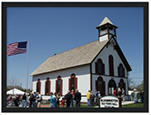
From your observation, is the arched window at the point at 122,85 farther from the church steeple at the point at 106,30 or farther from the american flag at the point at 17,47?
the american flag at the point at 17,47

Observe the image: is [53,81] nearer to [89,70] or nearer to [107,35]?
[89,70]

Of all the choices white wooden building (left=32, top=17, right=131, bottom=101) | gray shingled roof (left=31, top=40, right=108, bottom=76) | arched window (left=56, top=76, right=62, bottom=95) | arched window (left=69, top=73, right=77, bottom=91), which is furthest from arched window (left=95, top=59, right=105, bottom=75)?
arched window (left=56, top=76, right=62, bottom=95)

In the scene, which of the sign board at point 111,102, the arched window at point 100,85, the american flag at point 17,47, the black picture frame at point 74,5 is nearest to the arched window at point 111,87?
the arched window at point 100,85

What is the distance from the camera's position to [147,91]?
841 cm

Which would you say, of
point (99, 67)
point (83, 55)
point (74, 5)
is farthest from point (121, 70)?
point (74, 5)

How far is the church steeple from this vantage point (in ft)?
71.7

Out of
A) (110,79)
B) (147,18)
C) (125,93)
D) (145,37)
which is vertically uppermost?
(147,18)

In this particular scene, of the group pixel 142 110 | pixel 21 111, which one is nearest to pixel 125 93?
pixel 142 110

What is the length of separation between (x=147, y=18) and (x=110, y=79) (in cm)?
1310

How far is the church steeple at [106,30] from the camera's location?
21859mm

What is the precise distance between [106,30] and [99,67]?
13.7ft

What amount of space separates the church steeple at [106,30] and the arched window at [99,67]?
2.90 metres

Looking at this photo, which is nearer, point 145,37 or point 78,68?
point 145,37

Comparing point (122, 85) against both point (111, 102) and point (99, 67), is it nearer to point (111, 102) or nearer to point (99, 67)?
point (99, 67)
